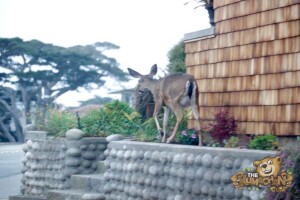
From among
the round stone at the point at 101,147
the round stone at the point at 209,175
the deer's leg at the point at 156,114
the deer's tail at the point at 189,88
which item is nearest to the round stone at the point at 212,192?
the round stone at the point at 209,175

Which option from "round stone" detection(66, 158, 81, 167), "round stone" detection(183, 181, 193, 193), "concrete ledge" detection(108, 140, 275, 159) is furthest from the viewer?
"round stone" detection(66, 158, 81, 167)

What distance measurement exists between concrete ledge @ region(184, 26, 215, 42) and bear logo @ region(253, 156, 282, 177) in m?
4.58

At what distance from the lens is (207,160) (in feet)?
31.4

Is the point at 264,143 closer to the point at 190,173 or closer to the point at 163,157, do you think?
the point at 190,173

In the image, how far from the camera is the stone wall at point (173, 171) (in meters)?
9.05

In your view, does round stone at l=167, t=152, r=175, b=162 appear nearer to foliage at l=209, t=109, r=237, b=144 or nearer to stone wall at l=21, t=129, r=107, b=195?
foliage at l=209, t=109, r=237, b=144

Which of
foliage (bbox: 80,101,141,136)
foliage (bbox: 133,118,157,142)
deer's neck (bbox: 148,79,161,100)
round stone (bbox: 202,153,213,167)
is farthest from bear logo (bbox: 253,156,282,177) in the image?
foliage (bbox: 80,101,141,136)

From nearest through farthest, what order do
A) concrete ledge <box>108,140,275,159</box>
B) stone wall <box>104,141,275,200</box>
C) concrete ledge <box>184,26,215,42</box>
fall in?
concrete ledge <box>108,140,275,159</box> < stone wall <box>104,141,275,200</box> < concrete ledge <box>184,26,215,42</box>

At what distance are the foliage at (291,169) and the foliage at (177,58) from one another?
8911 mm

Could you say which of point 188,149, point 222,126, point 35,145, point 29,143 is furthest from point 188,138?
point 29,143

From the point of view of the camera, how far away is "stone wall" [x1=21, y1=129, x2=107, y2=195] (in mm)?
13656

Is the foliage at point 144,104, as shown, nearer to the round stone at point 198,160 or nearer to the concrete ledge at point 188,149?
the concrete ledge at point 188,149

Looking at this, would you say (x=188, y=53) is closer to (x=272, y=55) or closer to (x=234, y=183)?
(x=272, y=55)

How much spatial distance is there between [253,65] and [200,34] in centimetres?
190
